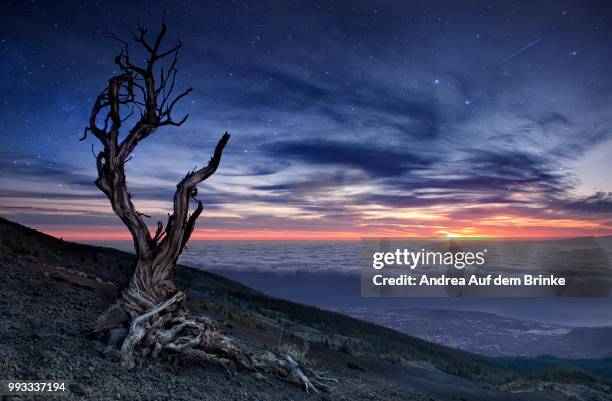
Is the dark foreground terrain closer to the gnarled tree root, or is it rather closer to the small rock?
the small rock

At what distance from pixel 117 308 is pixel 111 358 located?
65.1 inches

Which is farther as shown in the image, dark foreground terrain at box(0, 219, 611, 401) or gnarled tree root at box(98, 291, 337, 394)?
gnarled tree root at box(98, 291, 337, 394)

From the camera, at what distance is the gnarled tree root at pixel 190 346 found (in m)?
7.60

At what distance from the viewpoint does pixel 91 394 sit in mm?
5652

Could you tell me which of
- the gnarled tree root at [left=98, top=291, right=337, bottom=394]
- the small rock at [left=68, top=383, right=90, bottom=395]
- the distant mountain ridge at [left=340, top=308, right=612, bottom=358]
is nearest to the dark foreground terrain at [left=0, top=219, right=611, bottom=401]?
the small rock at [left=68, top=383, right=90, bottom=395]

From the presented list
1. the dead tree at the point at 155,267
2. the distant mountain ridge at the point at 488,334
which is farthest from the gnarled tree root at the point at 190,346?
the distant mountain ridge at the point at 488,334

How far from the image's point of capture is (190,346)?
812cm

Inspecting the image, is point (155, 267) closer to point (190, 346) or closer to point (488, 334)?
point (190, 346)

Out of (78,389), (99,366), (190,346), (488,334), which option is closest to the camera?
(78,389)

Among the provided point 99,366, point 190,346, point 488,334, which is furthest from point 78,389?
point 488,334

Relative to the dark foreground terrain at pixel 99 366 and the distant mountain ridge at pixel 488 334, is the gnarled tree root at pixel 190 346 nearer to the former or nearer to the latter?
the dark foreground terrain at pixel 99 366

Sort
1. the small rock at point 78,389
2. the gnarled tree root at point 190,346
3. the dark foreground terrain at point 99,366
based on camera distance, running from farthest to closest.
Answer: the gnarled tree root at point 190,346 → the dark foreground terrain at point 99,366 → the small rock at point 78,389

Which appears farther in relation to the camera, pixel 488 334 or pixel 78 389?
pixel 488 334

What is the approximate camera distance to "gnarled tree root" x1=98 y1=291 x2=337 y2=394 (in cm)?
760
